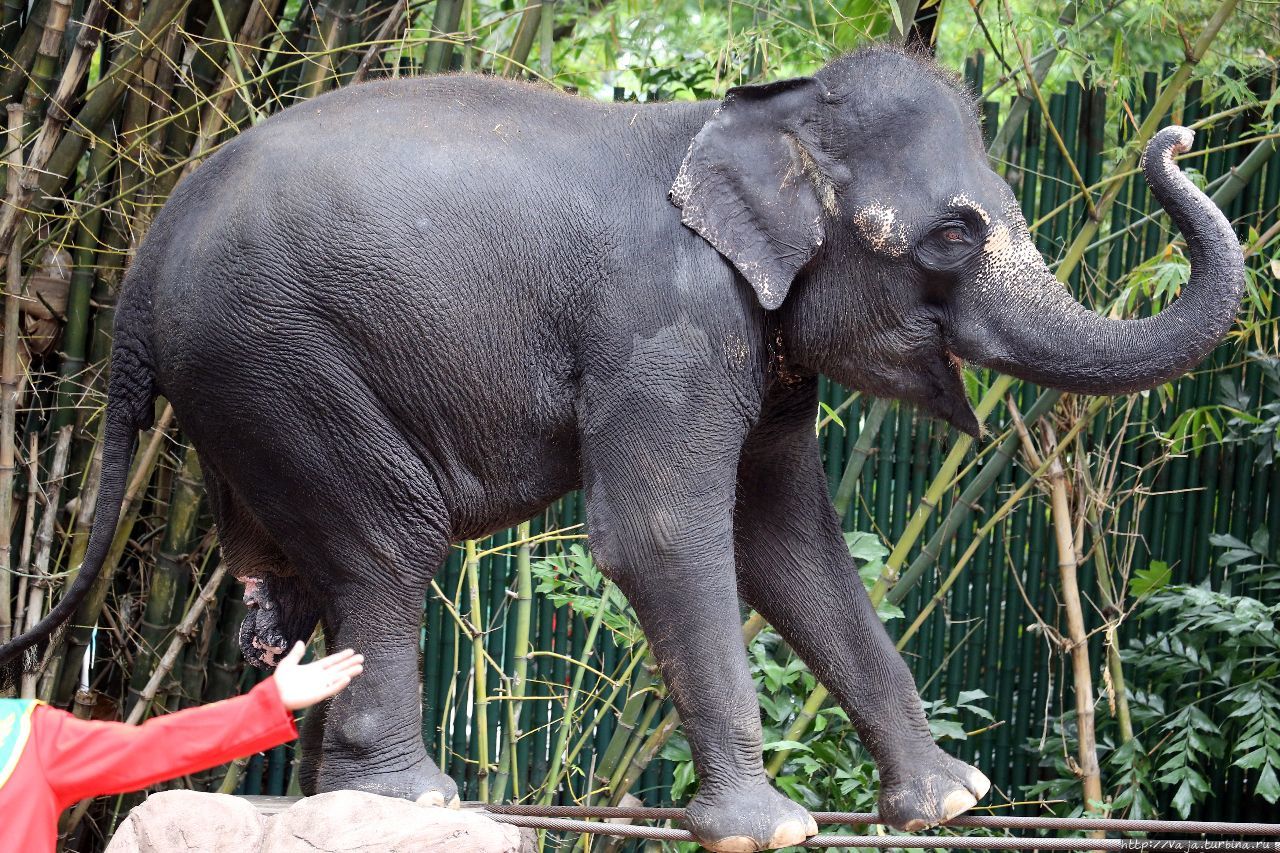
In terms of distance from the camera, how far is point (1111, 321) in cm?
199

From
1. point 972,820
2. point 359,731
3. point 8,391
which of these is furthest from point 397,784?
point 8,391

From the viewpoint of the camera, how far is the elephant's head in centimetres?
197

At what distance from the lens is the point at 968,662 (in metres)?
4.21

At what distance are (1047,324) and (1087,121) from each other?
2.35 metres

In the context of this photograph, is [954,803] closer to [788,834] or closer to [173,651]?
[788,834]

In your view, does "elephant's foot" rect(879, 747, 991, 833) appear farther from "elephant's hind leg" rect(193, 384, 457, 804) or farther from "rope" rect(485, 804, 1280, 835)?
"elephant's hind leg" rect(193, 384, 457, 804)

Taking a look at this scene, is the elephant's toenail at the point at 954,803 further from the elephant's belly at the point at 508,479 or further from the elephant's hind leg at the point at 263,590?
the elephant's hind leg at the point at 263,590

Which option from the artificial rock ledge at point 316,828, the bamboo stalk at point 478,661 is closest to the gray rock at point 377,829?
the artificial rock ledge at point 316,828

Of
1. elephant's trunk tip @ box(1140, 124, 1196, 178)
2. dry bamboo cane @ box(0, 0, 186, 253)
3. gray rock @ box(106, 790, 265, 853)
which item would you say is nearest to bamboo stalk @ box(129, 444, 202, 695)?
dry bamboo cane @ box(0, 0, 186, 253)

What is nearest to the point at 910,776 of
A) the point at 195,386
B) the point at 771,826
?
the point at 771,826

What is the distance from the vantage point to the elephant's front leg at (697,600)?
1.98m

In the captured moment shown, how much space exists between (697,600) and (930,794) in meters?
0.60

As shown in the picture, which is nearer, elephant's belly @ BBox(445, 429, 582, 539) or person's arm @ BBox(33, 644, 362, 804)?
person's arm @ BBox(33, 644, 362, 804)

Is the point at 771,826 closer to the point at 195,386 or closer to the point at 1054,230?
the point at 195,386
